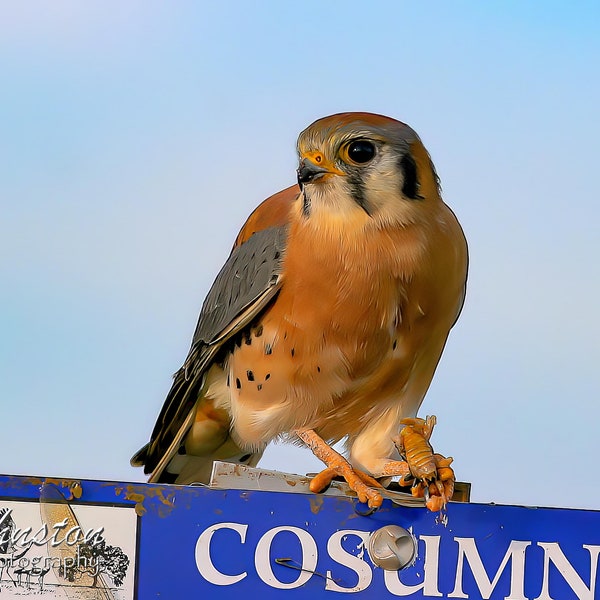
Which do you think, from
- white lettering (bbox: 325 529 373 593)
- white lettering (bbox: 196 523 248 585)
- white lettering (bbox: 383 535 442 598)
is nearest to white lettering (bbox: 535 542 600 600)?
white lettering (bbox: 383 535 442 598)

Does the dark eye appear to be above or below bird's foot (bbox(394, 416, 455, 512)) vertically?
above

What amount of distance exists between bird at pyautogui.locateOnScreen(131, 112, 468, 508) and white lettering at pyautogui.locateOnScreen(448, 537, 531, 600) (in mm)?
412

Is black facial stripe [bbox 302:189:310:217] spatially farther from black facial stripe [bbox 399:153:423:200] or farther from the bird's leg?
the bird's leg

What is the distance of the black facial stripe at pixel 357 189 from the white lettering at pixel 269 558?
1.00 m

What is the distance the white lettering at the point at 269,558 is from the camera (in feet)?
6.57

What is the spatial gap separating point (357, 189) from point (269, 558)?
3.53 ft

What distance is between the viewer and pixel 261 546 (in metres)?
2.01

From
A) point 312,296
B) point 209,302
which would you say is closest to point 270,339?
point 312,296

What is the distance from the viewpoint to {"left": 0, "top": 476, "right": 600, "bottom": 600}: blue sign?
1.96 m

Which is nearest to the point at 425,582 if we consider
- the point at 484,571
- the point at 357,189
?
the point at 484,571

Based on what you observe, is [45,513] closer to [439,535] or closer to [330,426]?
[439,535]

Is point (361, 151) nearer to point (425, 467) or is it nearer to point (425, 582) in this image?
point (425, 467)

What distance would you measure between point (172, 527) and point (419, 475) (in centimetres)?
59

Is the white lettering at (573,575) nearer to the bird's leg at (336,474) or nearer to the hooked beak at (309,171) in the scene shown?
the bird's leg at (336,474)
